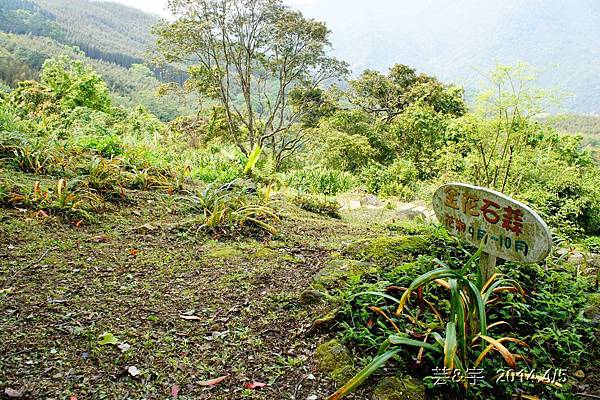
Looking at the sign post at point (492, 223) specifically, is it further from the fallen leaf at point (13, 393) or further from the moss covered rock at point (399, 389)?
the fallen leaf at point (13, 393)

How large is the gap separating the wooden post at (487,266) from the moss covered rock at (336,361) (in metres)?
0.78

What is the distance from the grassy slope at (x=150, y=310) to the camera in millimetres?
1642

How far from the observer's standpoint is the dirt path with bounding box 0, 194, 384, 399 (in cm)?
163

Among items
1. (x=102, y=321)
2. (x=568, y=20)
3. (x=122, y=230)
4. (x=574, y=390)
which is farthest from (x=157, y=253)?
(x=568, y=20)

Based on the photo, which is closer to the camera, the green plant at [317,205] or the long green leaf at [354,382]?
the long green leaf at [354,382]

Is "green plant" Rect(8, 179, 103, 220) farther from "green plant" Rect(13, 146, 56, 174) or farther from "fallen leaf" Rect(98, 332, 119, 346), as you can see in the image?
"fallen leaf" Rect(98, 332, 119, 346)

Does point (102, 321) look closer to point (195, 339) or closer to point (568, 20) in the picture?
point (195, 339)

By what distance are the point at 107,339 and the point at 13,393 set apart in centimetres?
Answer: 44

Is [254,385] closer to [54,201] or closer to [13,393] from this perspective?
[13,393]

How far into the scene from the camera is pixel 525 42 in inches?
4542

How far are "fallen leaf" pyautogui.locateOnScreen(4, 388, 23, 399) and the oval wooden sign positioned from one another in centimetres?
197

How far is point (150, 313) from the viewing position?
220cm

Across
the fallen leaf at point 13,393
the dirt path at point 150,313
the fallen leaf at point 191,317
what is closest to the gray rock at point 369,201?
the dirt path at point 150,313

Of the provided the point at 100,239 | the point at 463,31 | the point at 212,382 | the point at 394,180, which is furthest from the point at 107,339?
the point at 463,31
